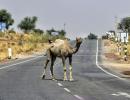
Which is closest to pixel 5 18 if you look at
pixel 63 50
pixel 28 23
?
pixel 28 23

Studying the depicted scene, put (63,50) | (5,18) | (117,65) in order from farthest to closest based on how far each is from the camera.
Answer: (5,18)
(117,65)
(63,50)

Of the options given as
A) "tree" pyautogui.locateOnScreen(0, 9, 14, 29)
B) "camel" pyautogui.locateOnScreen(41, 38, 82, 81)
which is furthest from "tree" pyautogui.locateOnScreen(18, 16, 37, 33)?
"camel" pyautogui.locateOnScreen(41, 38, 82, 81)

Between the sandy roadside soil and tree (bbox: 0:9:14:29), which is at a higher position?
tree (bbox: 0:9:14:29)

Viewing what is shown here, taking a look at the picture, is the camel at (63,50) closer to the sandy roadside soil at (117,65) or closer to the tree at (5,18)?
the sandy roadside soil at (117,65)

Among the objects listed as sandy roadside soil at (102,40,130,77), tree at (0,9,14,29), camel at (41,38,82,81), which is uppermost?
tree at (0,9,14,29)

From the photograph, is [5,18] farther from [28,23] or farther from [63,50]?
[63,50]

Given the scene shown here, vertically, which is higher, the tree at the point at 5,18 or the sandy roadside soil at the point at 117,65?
the tree at the point at 5,18

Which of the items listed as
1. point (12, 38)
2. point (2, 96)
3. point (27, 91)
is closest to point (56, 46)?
point (27, 91)

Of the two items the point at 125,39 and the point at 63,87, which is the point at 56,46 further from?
the point at 125,39

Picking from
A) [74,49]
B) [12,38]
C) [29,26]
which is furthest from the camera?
[29,26]

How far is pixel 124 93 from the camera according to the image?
18.9m

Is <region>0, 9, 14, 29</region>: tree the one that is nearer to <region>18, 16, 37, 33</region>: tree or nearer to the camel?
<region>18, 16, 37, 33</region>: tree

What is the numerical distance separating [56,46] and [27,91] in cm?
640

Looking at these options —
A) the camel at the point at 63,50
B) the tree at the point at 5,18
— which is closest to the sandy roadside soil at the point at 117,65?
the camel at the point at 63,50
